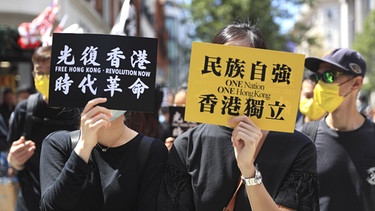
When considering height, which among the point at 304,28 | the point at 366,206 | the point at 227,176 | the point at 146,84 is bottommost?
the point at 366,206

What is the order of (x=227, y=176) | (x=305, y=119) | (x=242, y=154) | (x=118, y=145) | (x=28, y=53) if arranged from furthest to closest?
(x=28, y=53) < (x=305, y=119) < (x=118, y=145) < (x=227, y=176) < (x=242, y=154)

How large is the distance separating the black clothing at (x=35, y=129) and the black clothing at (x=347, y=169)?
1922mm

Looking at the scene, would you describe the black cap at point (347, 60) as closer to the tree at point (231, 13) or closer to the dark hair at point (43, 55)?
the dark hair at point (43, 55)

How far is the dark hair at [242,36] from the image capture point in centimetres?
261

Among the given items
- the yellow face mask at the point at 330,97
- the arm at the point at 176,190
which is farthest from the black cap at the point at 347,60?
the arm at the point at 176,190

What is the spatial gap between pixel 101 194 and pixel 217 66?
85 cm

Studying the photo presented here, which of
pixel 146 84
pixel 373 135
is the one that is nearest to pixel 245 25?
pixel 146 84

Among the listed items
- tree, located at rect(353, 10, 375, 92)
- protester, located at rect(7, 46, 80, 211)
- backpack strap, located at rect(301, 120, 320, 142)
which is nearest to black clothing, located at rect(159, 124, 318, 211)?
backpack strap, located at rect(301, 120, 320, 142)

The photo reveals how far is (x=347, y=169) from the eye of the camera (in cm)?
358

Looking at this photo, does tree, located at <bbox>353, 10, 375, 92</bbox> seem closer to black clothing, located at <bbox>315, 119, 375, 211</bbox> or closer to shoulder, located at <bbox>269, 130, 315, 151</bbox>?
black clothing, located at <bbox>315, 119, 375, 211</bbox>

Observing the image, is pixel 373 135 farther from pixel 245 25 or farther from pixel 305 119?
pixel 305 119

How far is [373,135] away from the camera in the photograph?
3.68 meters

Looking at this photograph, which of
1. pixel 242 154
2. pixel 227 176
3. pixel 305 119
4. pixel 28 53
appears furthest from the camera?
pixel 28 53

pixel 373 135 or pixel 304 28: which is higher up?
pixel 304 28
